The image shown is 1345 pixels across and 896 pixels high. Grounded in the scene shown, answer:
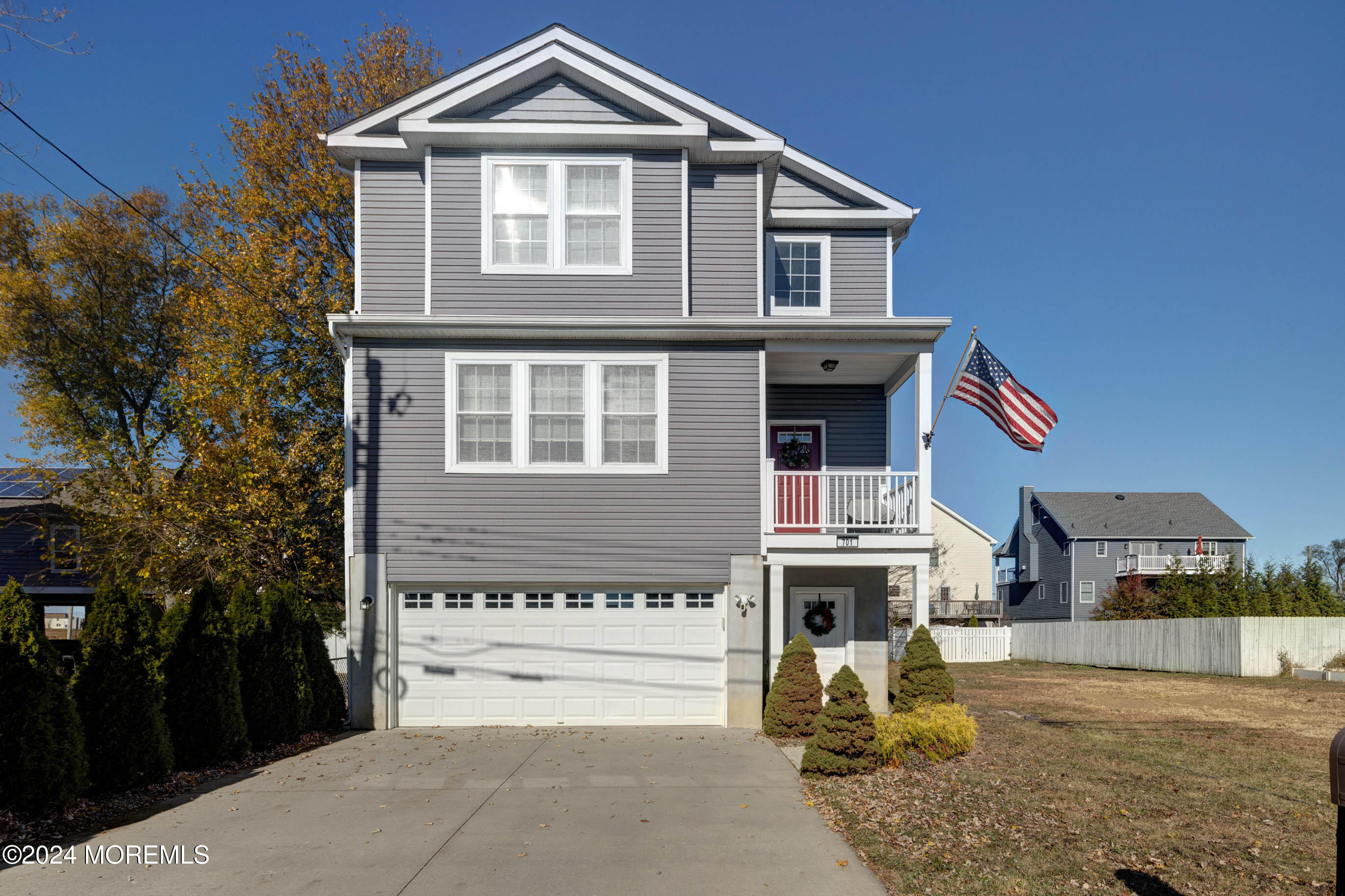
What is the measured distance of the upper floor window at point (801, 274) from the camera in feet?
48.9

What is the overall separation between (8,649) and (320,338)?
13.2 m

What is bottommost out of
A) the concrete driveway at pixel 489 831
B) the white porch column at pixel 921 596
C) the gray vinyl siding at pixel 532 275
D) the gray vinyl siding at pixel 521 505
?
the concrete driveway at pixel 489 831

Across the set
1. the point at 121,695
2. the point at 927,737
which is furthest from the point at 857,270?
the point at 121,695

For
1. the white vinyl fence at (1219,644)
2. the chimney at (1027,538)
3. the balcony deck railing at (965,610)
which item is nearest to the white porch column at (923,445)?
the white vinyl fence at (1219,644)

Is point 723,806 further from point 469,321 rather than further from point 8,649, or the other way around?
point 469,321

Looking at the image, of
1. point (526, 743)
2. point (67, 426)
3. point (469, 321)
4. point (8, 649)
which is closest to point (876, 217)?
point (469, 321)

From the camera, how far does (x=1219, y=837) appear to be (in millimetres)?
6684

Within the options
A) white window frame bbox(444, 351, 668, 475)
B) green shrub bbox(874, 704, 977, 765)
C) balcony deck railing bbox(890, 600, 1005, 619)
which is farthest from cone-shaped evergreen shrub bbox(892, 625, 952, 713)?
balcony deck railing bbox(890, 600, 1005, 619)

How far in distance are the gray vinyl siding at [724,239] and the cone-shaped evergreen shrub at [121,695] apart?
26.4 feet

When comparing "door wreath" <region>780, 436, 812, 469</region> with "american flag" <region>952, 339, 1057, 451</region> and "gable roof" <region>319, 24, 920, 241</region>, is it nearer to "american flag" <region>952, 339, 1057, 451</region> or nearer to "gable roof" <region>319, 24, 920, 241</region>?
"american flag" <region>952, 339, 1057, 451</region>

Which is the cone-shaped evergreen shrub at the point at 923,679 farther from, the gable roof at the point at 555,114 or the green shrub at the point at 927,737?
the gable roof at the point at 555,114

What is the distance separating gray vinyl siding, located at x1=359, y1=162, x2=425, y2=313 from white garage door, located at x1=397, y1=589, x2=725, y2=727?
4.27 m

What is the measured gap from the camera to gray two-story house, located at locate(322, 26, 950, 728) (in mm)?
12453

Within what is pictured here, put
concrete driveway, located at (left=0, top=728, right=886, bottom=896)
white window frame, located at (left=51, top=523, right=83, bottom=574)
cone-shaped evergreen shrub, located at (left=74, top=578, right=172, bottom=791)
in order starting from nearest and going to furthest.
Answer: concrete driveway, located at (left=0, top=728, right=886, bottom=896) < cone-shaped evergreen shrub, located at (left=74, top=578, right=172, bottom=791) < white window frame, located at (left=51, top=523, right=83, bottom=574)
